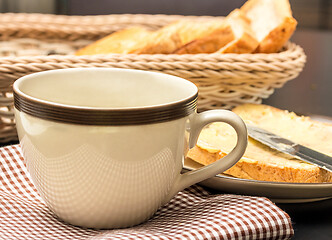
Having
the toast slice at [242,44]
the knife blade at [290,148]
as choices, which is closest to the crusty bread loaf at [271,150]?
the knife blade at [290,148]

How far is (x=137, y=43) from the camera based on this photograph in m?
1.02

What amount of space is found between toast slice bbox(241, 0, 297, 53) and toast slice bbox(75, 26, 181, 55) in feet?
0.64

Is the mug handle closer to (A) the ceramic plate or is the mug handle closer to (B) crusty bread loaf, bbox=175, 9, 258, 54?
(A) the ceramic plate

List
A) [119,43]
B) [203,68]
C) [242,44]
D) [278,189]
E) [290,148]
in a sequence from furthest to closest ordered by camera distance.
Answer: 1. [119,43]
2. [242,44]
3. [203,68]
4. [290,148]
5. [278,189]

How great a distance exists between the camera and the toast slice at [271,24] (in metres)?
1.02

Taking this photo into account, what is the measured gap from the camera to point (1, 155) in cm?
68

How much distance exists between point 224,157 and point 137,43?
535 mm

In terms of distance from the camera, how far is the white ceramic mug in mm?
461

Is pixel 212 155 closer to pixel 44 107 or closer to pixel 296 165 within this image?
pixel 296 165

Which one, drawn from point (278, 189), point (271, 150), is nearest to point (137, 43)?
point (271, 150)

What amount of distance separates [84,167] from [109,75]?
6.4 inches

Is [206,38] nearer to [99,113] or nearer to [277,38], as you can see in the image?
[277,38]

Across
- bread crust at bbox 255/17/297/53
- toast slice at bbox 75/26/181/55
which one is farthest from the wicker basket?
toast slice at bbox 75/26/181/55

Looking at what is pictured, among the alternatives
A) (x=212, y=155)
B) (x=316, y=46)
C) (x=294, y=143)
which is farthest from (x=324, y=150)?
(x=316, y=46)
